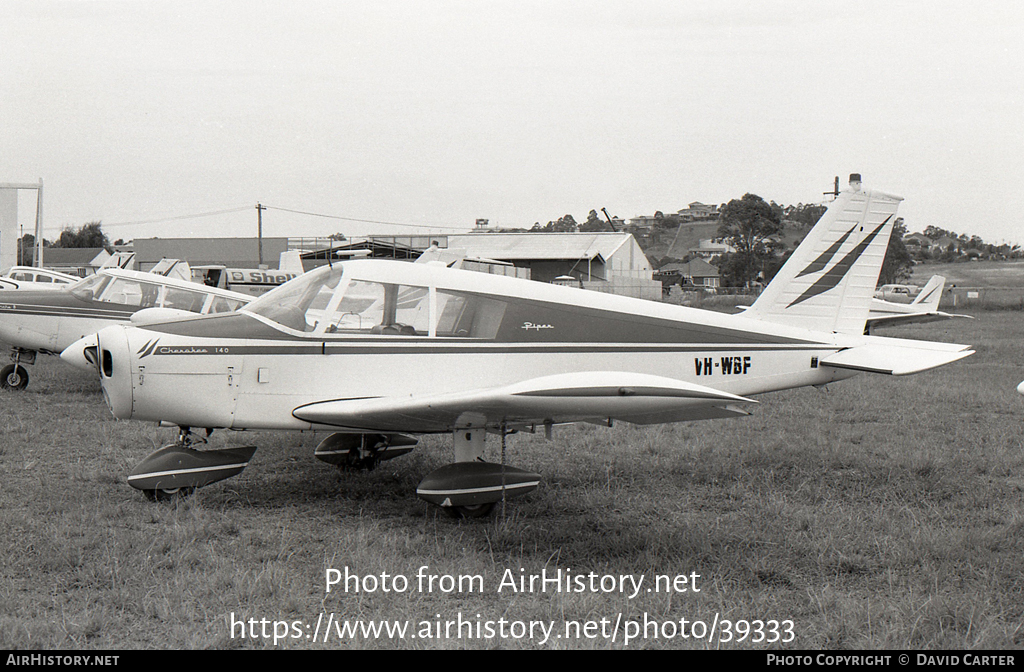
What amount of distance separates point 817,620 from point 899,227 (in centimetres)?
7383

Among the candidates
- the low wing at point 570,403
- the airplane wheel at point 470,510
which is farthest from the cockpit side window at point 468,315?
the airplane wheel at point 470,510

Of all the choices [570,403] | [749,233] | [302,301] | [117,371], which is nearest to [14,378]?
[117,371]

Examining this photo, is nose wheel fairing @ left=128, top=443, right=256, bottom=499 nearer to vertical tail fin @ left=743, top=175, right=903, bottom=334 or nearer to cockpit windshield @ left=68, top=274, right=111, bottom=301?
vertical tail fin @ left=743, top=175, right=903, bottom=334

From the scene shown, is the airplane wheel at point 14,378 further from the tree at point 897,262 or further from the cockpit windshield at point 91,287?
the tree at point 897,262

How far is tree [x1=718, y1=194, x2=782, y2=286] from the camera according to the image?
57.5 metres

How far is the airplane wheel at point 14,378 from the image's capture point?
38.0 ft

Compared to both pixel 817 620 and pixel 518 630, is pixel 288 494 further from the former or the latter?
pixel 817 620

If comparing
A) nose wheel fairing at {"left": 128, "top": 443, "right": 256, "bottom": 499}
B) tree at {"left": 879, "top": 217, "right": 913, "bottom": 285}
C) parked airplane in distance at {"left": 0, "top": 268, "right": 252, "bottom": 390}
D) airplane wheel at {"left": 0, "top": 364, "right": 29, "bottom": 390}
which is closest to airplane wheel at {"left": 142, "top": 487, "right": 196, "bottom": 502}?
nose wheel fairing at {"left": 128, "top": 443, "right": 256, "bottom": 499}

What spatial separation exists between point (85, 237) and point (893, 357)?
105m

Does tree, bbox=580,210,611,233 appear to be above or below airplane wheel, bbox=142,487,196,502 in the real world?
above

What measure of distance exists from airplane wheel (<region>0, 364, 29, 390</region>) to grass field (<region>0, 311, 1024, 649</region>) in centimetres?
340

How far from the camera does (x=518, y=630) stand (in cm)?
373

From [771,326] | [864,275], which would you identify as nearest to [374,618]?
[771,326]

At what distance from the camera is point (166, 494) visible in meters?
5.75
